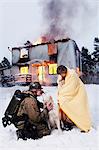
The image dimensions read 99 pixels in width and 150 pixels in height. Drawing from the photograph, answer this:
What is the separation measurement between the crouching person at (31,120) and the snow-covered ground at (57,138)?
27 mm

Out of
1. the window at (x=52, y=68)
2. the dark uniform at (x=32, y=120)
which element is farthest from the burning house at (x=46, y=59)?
the dark uniform at (x=32, y=120)

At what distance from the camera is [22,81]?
1979 millimetres

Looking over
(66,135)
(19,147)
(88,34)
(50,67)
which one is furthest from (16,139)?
(88,34)

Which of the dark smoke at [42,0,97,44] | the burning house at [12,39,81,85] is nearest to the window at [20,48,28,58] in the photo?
the burning house at [12,39,81,85]

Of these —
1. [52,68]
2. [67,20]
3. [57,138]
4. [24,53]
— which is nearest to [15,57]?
[24,53]

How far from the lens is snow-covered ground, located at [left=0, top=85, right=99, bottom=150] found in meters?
1.90

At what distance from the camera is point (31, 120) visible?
76.3 inches

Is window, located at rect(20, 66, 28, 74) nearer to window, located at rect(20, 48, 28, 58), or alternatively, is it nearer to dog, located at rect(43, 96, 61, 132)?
window, located at rect(20, 48, 28, 58)

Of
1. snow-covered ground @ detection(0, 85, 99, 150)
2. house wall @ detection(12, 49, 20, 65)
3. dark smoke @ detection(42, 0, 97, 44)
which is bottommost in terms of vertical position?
snow-covered ground @ detection(0, 85, 99, 150)

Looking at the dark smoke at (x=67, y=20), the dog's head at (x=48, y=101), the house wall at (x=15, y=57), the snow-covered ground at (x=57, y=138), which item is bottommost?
the snow-covered ground at (x=57, y=138)

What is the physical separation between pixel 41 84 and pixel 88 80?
22 cm

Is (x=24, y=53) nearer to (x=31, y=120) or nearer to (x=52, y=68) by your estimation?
(x=52, y=68)

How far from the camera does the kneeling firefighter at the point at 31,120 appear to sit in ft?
6.33

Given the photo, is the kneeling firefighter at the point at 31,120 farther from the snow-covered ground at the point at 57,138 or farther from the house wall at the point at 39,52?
the house wall at the point at 39,52
